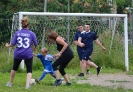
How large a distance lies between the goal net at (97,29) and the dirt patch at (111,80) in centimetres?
189

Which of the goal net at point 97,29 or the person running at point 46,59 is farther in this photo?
the goal net at point 97,29

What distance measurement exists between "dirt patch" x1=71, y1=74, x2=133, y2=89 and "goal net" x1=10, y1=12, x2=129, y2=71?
1.89 metres

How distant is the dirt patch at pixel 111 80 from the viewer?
11.6 m

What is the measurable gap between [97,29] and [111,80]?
450cm

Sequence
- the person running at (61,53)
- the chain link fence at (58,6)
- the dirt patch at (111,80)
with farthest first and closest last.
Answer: the chain link fence at (58,6)
the dirt patch at (111,80)
the person running at (61,53)

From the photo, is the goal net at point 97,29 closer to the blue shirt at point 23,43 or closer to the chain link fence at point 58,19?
the chain link fence at point 58,19

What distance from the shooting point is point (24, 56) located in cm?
1015

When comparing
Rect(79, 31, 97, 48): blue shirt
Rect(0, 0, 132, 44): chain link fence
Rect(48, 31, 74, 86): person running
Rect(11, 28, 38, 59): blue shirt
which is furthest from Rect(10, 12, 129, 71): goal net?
Rect(0, 0, 132, 44): chain link fence

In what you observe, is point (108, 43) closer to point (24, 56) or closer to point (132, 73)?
point (132, 73)

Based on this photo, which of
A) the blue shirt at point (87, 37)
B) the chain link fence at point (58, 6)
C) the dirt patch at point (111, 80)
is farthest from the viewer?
the chain link fence at point (58, 6)

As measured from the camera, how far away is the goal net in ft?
51.5

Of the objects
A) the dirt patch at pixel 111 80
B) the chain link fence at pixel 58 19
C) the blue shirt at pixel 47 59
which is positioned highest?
the chain link fence at pixel 58 19

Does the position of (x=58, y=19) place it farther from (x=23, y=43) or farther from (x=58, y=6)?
(x=58, y=6)

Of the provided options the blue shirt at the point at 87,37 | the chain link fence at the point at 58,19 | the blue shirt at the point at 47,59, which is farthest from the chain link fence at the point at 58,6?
the blue shirt at the point at 47,59
